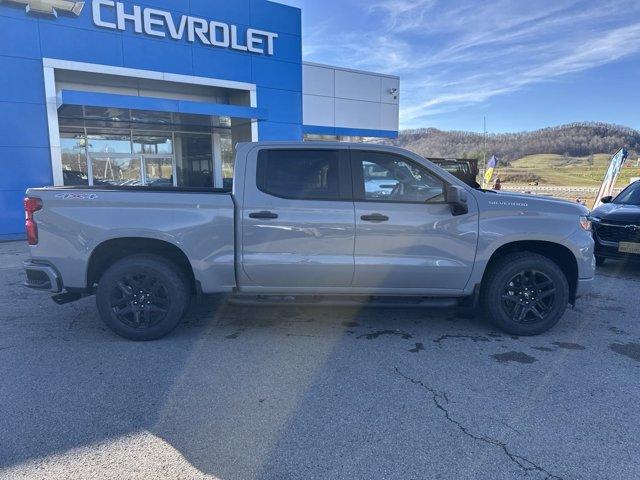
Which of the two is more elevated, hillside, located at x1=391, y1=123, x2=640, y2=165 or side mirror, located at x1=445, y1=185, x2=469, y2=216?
hillside, located at x1=391, y1=123, x2=640, y2=165

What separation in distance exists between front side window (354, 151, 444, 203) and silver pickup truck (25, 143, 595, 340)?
0.04 feet

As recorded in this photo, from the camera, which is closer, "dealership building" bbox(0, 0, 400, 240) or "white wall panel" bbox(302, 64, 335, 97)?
"dealership building" bbox(0, 0, 400, 240)

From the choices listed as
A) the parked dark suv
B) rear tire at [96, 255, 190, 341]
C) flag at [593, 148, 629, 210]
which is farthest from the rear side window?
flag at [593, 148, 629, 210]

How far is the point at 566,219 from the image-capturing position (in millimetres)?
4699

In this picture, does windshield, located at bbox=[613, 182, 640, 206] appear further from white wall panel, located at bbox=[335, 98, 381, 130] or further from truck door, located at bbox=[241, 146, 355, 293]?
white wall panel, located at bbox=[335, 98, 381, 130]

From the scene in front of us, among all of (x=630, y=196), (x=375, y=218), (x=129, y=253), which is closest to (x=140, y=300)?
(x=129, y=253)

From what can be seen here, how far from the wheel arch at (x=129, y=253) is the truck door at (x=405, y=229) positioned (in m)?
1.72

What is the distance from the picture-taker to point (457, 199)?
4441 mm

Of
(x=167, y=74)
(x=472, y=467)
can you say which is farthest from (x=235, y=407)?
(x=167, y=74)

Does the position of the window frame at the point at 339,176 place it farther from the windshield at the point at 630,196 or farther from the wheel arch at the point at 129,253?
the windshield at the point at 630,196

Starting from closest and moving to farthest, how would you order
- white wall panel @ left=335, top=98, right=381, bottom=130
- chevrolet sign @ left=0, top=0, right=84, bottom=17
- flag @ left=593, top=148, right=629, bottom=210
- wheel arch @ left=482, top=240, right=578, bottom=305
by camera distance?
wheel arch @ left=482, top=240, right=578, bottom=305 → chevrolet sign @ left=0, top=0, right=84, bottom=17 → flag @ left=593, top=148, right=629, bottom=210 → white wall panel @ left=335, top=98, right=381, bottom=130

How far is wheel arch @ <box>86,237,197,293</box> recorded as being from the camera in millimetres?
Result: 4613

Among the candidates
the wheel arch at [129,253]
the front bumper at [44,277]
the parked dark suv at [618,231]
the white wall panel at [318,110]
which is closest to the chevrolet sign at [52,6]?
the white wall panel at [318,110]

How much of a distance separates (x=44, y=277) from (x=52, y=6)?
34.7 feet
